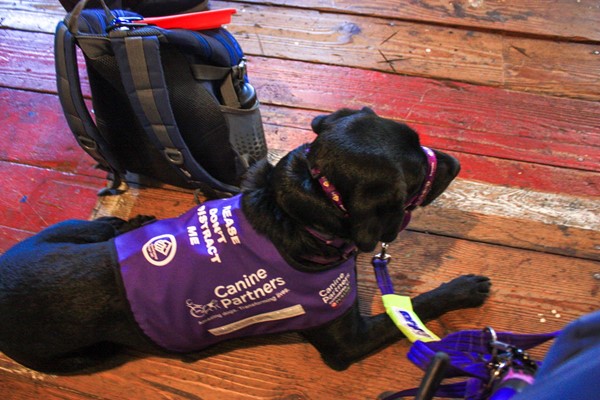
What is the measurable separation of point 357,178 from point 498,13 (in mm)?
1758

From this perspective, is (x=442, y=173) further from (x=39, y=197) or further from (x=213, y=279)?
(x=39, y=197)

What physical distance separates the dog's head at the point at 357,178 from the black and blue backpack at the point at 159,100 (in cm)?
51

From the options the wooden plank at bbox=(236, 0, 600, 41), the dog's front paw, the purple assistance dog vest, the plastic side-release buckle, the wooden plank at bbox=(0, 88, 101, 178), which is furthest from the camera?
the wooden plank at bbox=(236, 0, 600, 41)

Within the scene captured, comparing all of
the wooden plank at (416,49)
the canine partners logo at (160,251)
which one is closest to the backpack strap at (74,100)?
the canine partners logo at (160,251)

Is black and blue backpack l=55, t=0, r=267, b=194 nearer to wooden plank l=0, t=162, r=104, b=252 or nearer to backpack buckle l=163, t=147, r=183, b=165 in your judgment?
backpack buckle l=163, t=147, r=183, b=165

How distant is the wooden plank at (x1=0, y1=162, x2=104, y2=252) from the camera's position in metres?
1.98

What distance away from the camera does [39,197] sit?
2049mm

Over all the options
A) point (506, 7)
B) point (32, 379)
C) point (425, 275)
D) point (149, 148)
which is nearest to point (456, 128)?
point (425, 275)

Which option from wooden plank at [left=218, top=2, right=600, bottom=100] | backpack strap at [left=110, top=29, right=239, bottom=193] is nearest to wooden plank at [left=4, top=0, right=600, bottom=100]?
wooden plank at [left=218, top=2, right=600, bottom=100]

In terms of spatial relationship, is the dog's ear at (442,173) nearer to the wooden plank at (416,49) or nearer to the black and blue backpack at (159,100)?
the black and blue backpack at (159,100)

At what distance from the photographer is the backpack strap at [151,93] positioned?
4.88 ft

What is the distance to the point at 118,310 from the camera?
52.6 inches

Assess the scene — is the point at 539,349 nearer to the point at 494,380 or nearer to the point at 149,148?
the point at 494,380

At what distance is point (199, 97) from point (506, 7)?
172 centimetres
